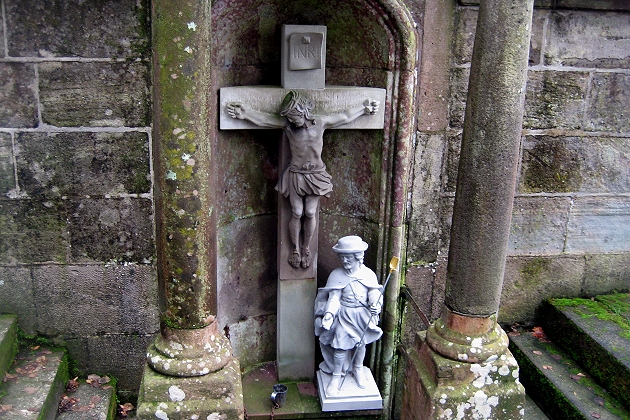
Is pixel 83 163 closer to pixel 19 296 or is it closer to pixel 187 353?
pixel 19 296

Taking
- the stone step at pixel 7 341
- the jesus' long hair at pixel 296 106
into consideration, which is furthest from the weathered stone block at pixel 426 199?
the stone step at pixel 7 341

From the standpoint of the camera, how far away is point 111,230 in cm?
447

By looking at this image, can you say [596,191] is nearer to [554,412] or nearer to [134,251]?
[554,412]

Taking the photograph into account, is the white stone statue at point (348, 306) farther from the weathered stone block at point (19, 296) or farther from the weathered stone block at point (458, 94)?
the weathered stone block at point (19, 296)

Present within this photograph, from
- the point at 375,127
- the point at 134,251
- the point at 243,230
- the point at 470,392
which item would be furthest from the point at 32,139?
the point at 470,392

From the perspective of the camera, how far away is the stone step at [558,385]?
14.2 ft

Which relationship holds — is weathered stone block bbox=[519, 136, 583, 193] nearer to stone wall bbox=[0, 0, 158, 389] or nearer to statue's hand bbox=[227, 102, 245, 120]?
statue's hand bbox=[227, 102, 245, 120]

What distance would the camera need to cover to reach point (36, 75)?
417 cm

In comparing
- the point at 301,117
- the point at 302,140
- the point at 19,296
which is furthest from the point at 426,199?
the point at 19,296

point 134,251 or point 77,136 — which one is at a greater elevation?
point 77,136

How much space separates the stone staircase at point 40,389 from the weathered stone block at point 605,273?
411 cm

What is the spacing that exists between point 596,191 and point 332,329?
2590 mm

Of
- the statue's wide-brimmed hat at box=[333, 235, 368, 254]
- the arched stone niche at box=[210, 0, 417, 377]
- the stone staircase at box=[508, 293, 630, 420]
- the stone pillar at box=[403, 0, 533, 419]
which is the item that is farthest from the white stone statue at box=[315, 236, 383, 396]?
the stone staircase at box=[508, 293, 630, 420]

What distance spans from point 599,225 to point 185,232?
3665 mm
